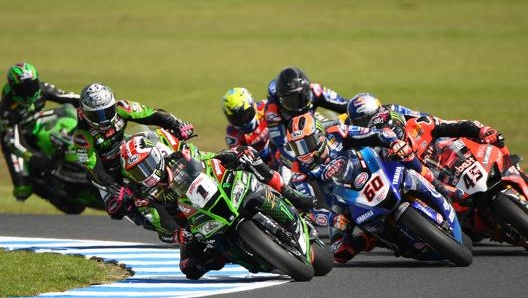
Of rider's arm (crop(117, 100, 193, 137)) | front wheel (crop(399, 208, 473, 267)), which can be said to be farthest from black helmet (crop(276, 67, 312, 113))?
front wheel (crop(399, 208, 473, 267))

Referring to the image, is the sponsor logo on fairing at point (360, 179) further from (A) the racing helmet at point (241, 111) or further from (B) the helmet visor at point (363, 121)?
(A) the racing helmet at point (241, 111)

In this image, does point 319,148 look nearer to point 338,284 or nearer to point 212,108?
point 338,284

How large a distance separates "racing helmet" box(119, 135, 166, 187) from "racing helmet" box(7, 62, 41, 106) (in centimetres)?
Answer: 807

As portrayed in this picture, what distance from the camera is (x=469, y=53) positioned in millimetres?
36500

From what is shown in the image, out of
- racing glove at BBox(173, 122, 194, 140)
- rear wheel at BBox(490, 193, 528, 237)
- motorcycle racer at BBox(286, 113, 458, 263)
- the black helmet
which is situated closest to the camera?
motorcycle racer at BBox(286, 113, 458, 263)

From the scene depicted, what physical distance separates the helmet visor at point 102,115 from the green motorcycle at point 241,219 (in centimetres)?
A: 293

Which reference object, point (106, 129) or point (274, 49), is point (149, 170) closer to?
point (106, 129)

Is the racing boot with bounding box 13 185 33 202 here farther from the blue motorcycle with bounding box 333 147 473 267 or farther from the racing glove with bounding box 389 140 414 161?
the racing glove with bounding box 389 140 414 161

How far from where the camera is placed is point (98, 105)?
1388cm

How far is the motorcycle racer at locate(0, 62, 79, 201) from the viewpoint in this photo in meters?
18.8

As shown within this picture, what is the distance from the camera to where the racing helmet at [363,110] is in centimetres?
1288

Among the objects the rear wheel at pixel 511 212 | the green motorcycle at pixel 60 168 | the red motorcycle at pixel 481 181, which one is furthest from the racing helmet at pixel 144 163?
the green motorcycle at pixel 60 168

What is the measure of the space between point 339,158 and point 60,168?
7.89 metres

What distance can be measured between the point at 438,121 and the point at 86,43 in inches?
1154
